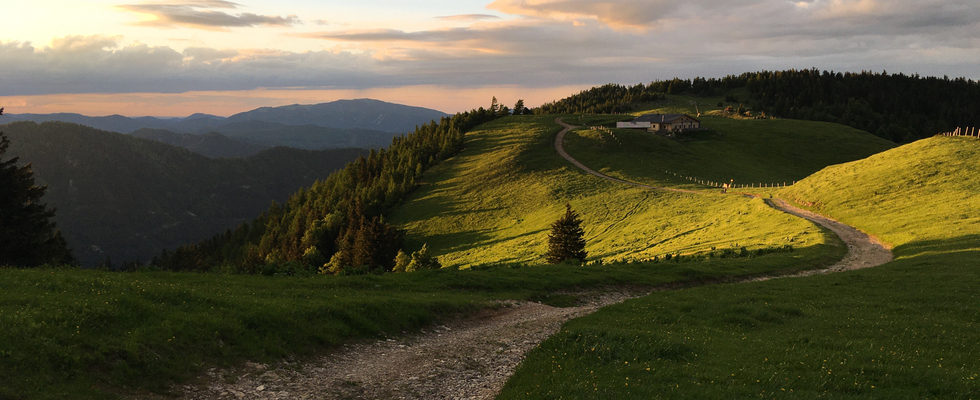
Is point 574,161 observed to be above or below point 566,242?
above

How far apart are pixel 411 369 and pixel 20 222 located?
44.0m

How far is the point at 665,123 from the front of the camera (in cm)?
15325

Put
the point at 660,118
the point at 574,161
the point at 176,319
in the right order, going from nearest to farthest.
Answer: the point at 176,319, the point at 574,161, the point at 660,118

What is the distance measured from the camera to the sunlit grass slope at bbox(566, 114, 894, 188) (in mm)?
107562

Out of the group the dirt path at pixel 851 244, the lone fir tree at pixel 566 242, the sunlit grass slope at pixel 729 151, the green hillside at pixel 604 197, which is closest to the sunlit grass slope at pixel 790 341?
the dirt path at pixel 851 244

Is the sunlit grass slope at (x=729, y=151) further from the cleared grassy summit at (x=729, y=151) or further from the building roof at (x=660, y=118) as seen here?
the building roof at (x=660, y=118)

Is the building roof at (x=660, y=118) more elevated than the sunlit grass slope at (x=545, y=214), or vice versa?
the building roof at (x=660, y=118)

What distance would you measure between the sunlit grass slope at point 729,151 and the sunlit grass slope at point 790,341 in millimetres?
63129

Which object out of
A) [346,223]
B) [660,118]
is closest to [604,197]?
[346,223]

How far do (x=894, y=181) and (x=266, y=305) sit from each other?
6969cm

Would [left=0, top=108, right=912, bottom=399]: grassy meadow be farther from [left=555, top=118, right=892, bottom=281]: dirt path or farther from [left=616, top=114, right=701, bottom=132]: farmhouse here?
[left=616, top=114, right=701, bottom=132]: farmhouse

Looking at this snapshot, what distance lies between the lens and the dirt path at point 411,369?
1396 cm

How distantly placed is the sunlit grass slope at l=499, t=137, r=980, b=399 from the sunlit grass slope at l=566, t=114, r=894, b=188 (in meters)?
63.1

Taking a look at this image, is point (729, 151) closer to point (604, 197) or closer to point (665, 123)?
point (665, 123)
